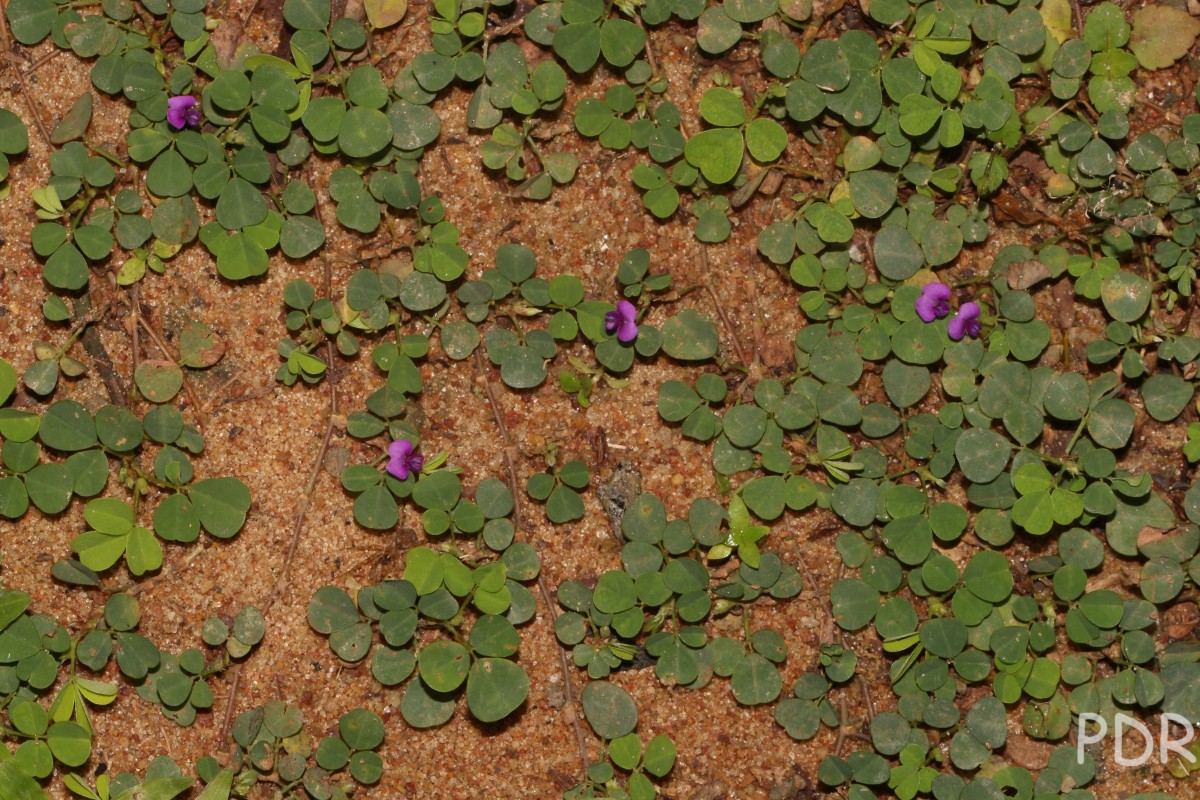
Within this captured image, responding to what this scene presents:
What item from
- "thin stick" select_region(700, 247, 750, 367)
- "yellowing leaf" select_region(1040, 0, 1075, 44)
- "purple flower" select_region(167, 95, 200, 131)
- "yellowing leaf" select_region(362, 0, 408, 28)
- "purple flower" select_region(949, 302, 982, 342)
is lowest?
"thin stick" select_region(700, 247, 750, 367)

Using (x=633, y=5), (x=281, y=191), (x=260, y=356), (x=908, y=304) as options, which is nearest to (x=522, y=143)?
(x=633, y=5)

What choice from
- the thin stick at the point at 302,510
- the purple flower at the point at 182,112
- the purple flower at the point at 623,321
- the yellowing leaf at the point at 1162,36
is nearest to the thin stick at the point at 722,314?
the purple flower at the point at 623,321

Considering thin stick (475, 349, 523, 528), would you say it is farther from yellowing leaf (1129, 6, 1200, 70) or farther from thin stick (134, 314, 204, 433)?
yellowing leaf (1129, 6, 1200, 70)

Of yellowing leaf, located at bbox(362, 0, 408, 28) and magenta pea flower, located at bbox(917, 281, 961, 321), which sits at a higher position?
yellowing leaf, located at bbox(362, 0, 408, 28)

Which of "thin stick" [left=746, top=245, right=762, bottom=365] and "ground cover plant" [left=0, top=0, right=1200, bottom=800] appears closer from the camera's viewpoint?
"ground cover plant" [left=0, top=0, right=1200, bottom=800]

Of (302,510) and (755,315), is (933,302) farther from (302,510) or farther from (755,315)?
(302,510)

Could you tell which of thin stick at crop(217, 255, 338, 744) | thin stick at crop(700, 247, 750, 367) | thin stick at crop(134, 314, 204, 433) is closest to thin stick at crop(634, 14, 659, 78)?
thin stick at crop(700, 247, 750, 367)

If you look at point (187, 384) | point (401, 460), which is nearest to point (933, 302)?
point (401, 460)

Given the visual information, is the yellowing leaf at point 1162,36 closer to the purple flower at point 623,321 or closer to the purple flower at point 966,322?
the purple flower at point 966,322
